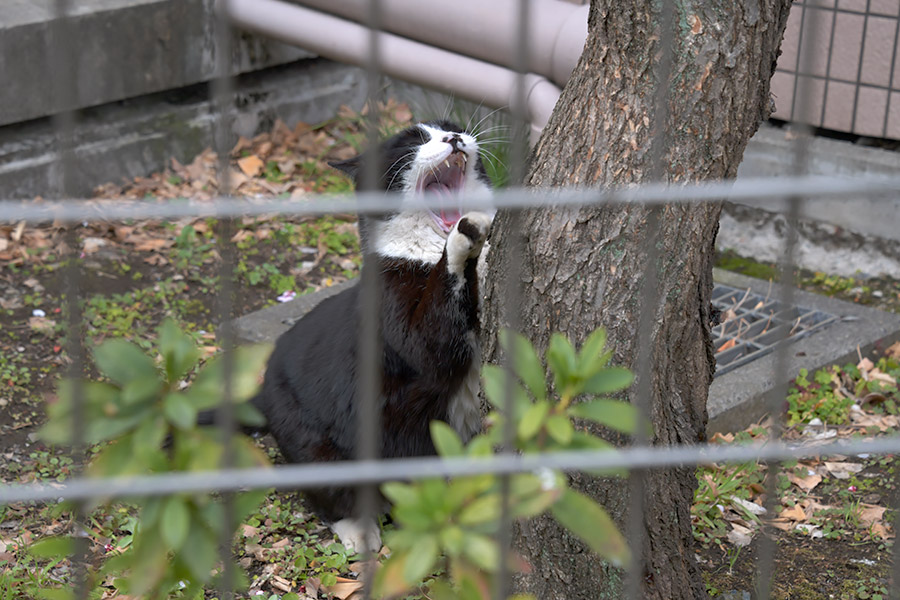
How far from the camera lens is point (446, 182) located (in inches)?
129

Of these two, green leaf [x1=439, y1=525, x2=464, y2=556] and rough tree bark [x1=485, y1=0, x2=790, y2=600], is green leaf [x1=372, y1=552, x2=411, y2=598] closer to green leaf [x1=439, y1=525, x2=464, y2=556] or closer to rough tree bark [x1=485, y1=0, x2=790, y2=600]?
green leaf [x1=439, y1=525, x2=464, y2=556]

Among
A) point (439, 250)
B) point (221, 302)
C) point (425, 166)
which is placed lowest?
point (439, 250)

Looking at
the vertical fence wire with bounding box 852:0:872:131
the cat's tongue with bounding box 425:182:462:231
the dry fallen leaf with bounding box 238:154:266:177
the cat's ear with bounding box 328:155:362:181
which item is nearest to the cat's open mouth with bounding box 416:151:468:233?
the cat's tongue with bounding box 425:182:462:231

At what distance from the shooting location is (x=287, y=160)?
5.42 m

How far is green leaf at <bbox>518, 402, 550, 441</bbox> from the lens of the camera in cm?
122

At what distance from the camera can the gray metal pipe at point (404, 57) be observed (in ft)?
12.6

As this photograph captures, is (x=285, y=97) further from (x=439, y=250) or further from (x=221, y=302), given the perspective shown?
(x=221, y=302)

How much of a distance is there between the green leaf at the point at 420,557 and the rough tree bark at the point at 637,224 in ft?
2.82

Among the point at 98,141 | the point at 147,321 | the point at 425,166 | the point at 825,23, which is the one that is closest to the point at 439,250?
the point at 425,166

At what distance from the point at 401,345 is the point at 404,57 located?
6.63 feet

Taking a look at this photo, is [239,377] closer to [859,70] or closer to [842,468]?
[842,468]

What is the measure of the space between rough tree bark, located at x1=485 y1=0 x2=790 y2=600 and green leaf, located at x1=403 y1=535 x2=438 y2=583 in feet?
2.82

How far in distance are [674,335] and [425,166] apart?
3.93ft

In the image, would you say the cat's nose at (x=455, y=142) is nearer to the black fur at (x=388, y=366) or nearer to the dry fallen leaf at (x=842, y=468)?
the black fur at (x=388, y=366)
